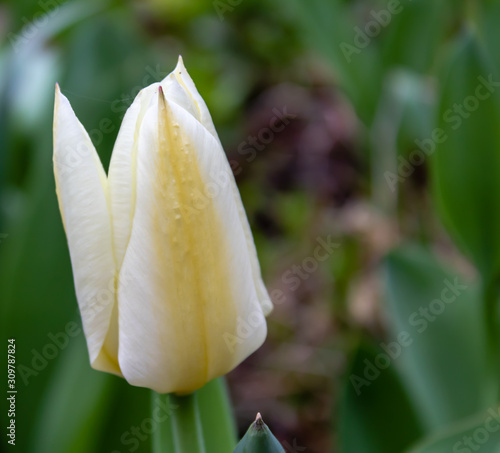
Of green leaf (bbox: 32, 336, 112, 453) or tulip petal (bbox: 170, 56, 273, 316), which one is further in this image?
green leaf (bbox: 32, 336, 112, 453)

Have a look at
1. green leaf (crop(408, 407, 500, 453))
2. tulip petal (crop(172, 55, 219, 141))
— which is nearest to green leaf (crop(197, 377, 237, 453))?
green leaf (crop(408, 407, 500, 453))

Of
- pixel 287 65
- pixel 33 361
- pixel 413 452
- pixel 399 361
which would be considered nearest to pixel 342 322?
pixel 399 361

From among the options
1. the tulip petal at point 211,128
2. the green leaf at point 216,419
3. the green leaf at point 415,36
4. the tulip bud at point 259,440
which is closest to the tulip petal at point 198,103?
the tulip petal at point 211,128

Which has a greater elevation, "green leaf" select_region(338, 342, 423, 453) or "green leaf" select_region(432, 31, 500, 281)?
"green leaf" select_region(432, 31, 500, 281)

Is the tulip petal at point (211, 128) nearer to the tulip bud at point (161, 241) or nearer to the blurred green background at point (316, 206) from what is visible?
the tulip bud at point (161, 241)

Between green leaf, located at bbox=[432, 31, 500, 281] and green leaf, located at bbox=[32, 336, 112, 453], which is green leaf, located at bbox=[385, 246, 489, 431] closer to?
green leaf, located at bbox=[432, 31, 500, 281]

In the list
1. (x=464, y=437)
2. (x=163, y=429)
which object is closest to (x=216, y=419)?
(x=163, y=429)
